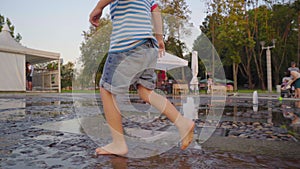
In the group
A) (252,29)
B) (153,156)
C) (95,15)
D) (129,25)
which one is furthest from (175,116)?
(252,29)

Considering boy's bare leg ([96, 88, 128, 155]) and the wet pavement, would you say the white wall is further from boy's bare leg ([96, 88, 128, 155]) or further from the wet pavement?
boy's bare leg ([96, 88, 128, 155])

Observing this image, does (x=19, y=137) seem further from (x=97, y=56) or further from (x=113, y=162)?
(x=113, y=162)

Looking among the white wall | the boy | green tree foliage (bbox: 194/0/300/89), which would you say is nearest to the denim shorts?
the boy

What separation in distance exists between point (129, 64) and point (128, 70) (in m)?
0.04

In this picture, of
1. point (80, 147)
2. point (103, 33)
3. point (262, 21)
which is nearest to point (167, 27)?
point (103, 33)

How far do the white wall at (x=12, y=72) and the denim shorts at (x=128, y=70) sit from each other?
48.4 feet

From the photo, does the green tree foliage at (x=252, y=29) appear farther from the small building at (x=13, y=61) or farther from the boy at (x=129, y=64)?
the boy at (x=129, y=64)

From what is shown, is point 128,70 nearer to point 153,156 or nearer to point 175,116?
point 175,116

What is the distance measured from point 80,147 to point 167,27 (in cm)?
122

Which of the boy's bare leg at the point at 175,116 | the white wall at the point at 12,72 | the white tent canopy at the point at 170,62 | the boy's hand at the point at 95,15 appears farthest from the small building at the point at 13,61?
the boy's bare leg at the point at 175,116

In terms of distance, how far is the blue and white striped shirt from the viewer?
1.73 m

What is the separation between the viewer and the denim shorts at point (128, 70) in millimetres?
1708

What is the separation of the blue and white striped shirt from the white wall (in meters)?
14.7

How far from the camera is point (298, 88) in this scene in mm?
10195
